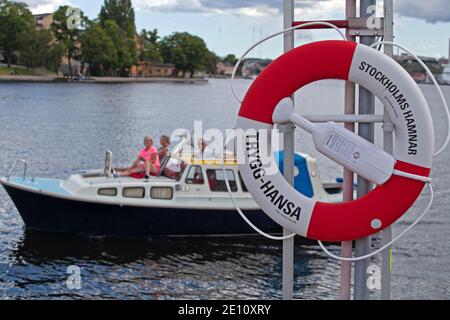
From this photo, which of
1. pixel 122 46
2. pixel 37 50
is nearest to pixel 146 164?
pixel 37 50

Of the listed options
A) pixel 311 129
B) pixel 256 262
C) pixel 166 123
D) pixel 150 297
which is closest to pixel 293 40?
pixel 311 129

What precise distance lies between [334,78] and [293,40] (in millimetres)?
367

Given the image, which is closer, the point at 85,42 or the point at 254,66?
the point at 254,66

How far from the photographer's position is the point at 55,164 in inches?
1132

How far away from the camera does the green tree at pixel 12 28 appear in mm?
114000

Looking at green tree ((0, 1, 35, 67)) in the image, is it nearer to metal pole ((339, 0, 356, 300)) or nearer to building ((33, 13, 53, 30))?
building ((33, 13, 53, 30))

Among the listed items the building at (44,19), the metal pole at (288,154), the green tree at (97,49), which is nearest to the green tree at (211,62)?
the building at (44,19)

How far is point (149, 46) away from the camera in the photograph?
506 feet

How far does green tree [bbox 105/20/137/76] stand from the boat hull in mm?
113253

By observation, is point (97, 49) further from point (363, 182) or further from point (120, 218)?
point (363, 182)

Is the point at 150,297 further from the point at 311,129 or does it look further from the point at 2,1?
the point at 2,1

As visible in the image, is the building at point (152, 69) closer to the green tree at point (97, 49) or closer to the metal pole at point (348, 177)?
the green tree at point (97, 49)

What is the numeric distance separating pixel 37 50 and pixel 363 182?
4456 inches

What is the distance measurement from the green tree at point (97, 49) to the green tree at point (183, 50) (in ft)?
98.1
